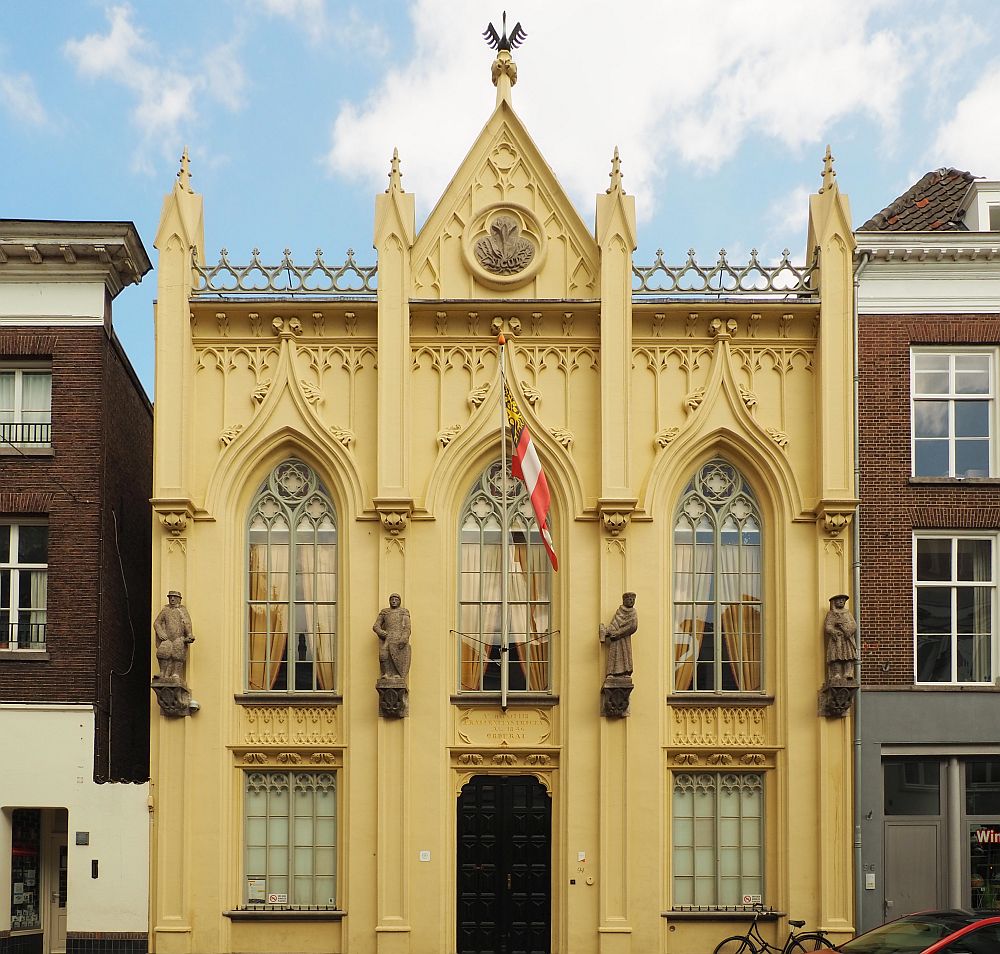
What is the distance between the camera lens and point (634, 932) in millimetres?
20797

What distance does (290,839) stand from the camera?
21.3m

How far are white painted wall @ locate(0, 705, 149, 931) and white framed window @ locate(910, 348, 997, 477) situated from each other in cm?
1390

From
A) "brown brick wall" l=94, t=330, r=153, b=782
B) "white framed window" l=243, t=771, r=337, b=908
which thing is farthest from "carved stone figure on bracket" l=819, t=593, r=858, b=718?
"brown brick wall" l=94, t=330, r=153, b=782

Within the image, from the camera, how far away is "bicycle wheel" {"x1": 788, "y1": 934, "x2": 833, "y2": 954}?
66.4ft

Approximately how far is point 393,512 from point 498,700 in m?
3.48

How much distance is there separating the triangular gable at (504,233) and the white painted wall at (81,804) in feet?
29.9

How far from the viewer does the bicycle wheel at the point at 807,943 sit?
66.4 ft

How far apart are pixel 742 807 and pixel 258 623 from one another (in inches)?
332

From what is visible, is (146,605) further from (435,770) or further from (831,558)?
(831,558)

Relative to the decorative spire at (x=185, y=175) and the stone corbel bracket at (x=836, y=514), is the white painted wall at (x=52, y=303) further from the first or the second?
the stone corbel bracket at (x=836, y=514)

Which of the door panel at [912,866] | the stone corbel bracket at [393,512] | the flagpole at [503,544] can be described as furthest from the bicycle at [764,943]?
the stone corbel bracket at [393,512]

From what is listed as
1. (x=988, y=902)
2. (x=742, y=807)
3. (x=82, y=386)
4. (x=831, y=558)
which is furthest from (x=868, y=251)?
(x=82, y=386)

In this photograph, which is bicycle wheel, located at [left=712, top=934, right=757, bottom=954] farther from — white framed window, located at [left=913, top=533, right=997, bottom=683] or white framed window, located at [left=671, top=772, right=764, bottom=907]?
white framed window, located at [left=913, top=533, right=997, bottom=683]

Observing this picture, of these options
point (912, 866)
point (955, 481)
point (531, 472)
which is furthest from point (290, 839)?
point (955, 481)
